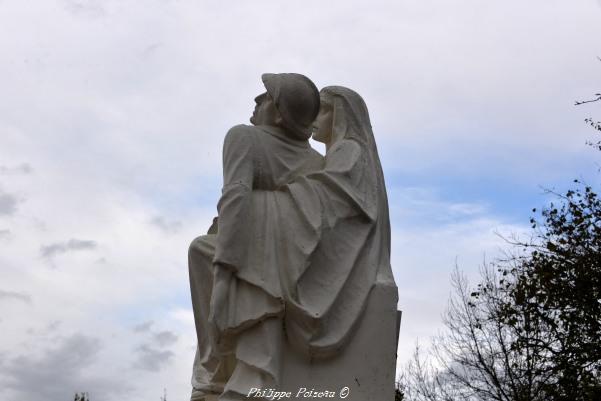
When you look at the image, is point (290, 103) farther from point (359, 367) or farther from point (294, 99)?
point (359, 367)

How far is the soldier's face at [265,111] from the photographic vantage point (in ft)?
20.3

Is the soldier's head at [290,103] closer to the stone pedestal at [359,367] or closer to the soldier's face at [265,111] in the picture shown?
the soldier's face at [265,111]

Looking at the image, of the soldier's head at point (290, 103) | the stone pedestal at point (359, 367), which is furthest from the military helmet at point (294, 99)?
the stone pedestal at point (359, 367)

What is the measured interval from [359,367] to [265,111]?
6.52 feet

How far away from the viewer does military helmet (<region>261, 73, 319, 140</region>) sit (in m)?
6.11

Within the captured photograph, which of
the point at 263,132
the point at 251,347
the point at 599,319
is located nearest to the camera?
the point at 251,347

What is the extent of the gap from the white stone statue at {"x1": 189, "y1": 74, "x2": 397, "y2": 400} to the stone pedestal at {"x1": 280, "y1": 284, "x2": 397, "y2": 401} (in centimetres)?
1

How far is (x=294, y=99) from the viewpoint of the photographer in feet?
20.0

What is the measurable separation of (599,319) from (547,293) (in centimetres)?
91

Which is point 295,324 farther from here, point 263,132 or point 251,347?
point 263,132

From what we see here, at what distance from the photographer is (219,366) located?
550 centimetres

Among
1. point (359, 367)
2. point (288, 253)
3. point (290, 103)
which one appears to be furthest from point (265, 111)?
point (359, 367)

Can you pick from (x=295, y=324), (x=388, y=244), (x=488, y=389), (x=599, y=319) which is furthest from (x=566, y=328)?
(x=295, y=324)

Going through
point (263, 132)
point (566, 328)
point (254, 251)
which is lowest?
point (254, 251)
